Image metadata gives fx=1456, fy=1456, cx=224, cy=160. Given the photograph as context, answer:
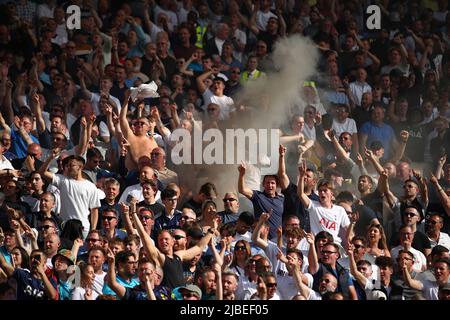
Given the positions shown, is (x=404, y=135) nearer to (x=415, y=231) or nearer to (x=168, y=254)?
(x=415, y=231)

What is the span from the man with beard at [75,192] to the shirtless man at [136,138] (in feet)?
1.85

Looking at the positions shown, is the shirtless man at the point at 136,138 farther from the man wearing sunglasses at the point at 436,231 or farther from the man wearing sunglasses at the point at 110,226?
the man wearing sunglasses at the point at 436,231

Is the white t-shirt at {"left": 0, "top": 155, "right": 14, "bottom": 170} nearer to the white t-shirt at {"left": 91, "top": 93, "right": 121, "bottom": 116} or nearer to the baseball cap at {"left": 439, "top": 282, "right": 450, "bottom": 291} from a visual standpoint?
the white t-shirt at {"left": 91, "top": 93, "right": 121, "bottom": 116}

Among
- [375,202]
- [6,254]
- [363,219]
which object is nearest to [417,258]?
[363,219]

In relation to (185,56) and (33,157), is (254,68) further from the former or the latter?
(33,157)

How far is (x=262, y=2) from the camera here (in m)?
15.5

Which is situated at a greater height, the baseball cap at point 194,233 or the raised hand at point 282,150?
the raised hand at point 282,150

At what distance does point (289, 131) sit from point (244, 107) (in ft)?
1.69

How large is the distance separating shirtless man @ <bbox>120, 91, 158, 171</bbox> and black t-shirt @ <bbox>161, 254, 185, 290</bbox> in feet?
4.37

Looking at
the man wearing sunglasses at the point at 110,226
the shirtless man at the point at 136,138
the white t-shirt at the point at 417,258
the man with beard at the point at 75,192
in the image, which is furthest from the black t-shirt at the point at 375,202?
the man with beard at the point at 75,192

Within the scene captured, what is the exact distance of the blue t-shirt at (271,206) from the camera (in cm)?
1323

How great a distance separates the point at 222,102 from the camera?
14.5 m

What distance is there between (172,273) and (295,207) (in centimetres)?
146

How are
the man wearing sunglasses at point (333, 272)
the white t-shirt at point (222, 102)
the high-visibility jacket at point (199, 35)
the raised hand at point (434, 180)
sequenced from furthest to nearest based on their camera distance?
the high-visibility jacket at point (199, 35) < the white t-shirt at point (222, 102) < the raised hand at point (434, 180) < the man wearing sunglasses at point (333, 272)
